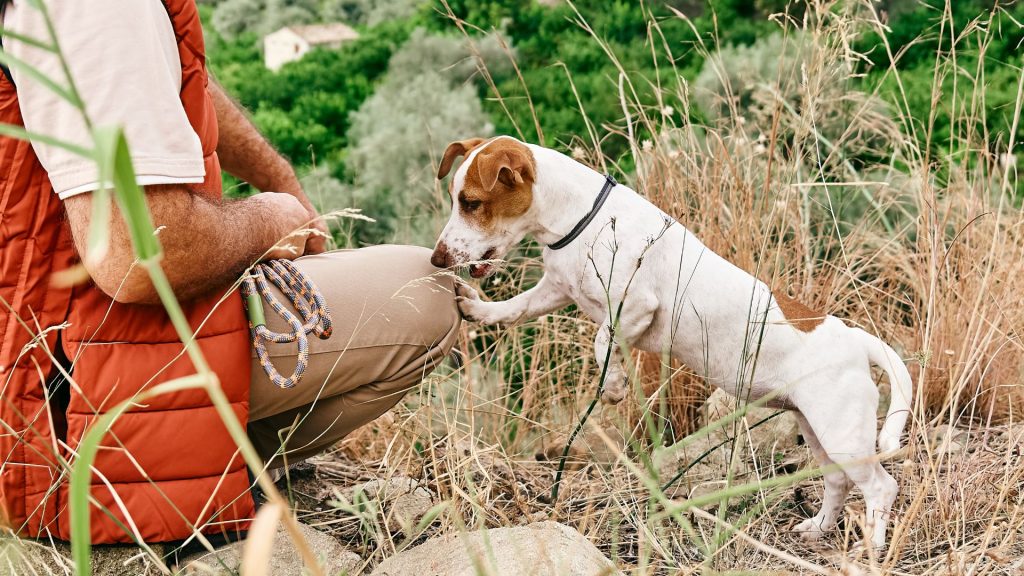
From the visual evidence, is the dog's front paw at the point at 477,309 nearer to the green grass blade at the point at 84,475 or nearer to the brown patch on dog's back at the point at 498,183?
the brown patch on dog's back at the point at 498,183

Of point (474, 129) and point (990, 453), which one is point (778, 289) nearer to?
point (990, 453)

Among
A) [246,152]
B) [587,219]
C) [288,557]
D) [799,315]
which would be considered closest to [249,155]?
[246,152]

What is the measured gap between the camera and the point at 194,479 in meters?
1.90

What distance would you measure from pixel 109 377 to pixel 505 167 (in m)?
1.00

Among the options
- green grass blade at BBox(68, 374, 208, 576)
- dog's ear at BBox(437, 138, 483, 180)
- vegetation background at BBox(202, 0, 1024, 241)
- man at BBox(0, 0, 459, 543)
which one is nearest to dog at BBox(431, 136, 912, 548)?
dog's ear at BBox(437, 138, 483, 180)

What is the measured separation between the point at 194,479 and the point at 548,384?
1.54 metres

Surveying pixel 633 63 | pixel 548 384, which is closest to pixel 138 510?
pixel 548 384

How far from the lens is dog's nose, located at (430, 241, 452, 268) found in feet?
7.57

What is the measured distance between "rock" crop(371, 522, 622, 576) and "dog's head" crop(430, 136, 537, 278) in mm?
733

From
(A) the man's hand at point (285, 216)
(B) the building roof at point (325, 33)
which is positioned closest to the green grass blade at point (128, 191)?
(A) the man's hand at point (285, 216)

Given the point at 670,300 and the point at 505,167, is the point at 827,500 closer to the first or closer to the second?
the point at 670,300

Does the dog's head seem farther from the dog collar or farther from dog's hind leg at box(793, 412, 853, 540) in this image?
dog's hind leg at box(793, 412, 853, 540)

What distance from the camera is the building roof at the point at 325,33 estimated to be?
1076 cm

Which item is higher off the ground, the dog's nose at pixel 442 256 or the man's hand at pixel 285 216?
the man's hand at pixel 285 216
